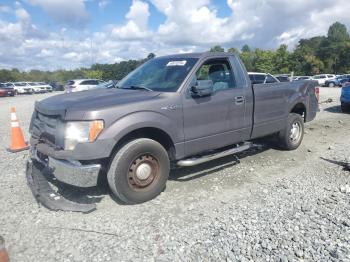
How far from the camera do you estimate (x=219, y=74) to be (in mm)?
5648

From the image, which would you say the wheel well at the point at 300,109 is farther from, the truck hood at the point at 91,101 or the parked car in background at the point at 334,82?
the parked car in background at the point at 334,82

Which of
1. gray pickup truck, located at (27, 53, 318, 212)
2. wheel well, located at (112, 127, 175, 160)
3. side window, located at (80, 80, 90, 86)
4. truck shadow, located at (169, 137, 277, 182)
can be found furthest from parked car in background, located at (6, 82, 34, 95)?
wheel well, located at (112, 127, 175, 160)

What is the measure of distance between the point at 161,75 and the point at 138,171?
5.27 ft

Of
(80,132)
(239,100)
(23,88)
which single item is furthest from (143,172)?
(23,88)

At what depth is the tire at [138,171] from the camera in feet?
13.9

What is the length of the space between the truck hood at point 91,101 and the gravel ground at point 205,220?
126 cm

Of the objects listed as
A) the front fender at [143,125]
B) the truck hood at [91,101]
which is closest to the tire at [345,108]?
the front fender at [143,125]

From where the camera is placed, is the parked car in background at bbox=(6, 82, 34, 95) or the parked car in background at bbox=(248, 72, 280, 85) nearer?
the parked car in background at bbox=(248, 72, 280, 85)

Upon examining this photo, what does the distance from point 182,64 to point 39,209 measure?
2841mm

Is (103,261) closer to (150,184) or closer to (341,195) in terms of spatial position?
(150,184)

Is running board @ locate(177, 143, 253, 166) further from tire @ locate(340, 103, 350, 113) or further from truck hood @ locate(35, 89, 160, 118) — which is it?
tire @ locate(340, 103, 350, 113)

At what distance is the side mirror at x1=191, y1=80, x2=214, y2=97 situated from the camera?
4.78m

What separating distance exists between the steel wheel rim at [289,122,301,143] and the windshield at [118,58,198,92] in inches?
114

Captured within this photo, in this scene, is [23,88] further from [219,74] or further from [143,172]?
[143,172]
